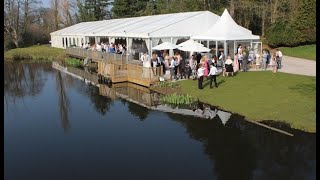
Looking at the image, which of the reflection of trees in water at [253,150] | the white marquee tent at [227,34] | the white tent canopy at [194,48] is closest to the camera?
the reflection of trees in water at [253,150]

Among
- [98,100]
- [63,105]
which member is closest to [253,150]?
[63,105]

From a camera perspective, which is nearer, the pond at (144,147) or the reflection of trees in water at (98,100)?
the pond at (144,147)

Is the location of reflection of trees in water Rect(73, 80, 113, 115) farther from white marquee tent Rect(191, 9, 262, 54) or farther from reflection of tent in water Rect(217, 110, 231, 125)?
white marquee tent Rect(191, 9, 262, 54)

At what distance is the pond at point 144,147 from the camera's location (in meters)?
9.41

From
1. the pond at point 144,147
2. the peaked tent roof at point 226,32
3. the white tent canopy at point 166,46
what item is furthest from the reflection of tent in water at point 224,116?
the white tent canopy at point 166,46

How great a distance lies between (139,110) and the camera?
1650 cm

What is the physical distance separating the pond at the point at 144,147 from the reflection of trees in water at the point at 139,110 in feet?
0.14

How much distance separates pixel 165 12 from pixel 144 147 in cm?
4156

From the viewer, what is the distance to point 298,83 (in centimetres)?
1798

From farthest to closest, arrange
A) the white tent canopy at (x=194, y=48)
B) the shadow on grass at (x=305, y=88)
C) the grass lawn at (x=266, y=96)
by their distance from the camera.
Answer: the white tent canopy at (x=194, y=48) → the shadow on grass at (x=305, y=88) → the grass lawn at (x=266, y=96)

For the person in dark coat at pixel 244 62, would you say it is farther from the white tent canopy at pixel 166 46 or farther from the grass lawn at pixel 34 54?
the grass lawn at pixel 34 54

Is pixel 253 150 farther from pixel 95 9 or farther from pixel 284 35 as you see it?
pixel 95 9

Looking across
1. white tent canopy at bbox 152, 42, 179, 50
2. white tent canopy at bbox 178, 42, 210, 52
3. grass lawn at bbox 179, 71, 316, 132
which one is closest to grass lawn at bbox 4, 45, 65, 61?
white tent canopy at bbox 152, 42, 179, 50
